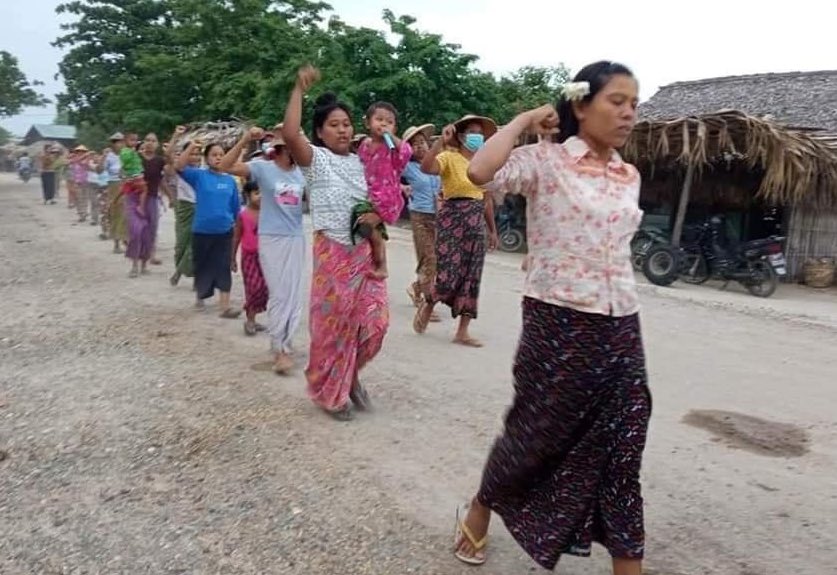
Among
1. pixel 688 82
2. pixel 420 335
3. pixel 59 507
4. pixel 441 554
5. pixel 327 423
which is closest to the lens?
pixel 441 554

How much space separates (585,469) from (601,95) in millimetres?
1200

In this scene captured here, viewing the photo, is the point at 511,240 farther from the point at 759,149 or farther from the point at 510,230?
the point at 759,149

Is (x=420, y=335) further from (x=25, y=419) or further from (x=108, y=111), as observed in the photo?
(x=108, y=111)

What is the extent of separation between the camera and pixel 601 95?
2635mm

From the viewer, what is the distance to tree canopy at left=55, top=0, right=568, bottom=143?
19266mm

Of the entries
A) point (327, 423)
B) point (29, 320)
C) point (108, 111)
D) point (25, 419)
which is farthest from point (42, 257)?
point (108, 111)

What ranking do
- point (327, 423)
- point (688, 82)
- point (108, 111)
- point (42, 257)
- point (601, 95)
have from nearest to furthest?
point (601, 95) → point (327, 423) → point (42, 257) → point (688, 82) → point (108, 111)

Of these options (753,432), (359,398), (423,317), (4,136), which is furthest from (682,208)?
(4,136)

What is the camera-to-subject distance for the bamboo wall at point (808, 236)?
44.7 ft

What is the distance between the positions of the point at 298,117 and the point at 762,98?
51.1ft

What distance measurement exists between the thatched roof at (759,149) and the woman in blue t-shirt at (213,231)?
743 cm

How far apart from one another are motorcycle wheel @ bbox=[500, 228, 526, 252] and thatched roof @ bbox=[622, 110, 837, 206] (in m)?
3.74

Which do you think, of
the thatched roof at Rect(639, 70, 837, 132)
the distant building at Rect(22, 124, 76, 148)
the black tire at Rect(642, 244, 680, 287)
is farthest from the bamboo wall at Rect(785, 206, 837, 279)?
the distant building at Rect(22, 124, 76, 148)

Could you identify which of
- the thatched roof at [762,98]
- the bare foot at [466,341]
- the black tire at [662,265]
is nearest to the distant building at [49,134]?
the thatched roof at [762,98]
